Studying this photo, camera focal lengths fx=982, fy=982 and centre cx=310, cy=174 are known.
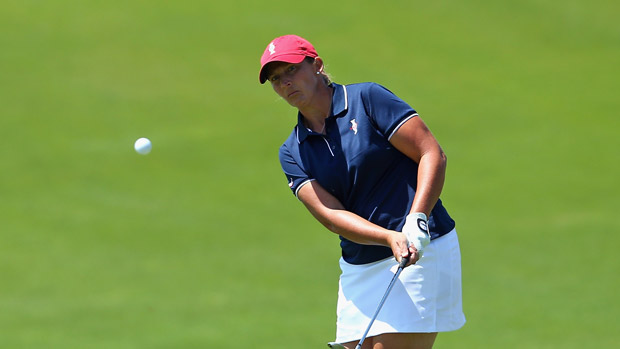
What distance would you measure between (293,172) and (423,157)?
53cm

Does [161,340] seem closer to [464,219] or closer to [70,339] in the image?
[70,339]

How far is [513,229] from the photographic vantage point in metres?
9.30

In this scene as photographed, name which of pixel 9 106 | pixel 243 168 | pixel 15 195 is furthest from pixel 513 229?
pixel 9 106

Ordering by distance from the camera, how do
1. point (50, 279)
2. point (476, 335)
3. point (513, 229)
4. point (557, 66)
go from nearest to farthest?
point (476, 335), point (50, 279), point (513, 229), point (557, 66)

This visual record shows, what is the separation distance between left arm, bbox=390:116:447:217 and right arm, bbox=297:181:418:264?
14cm

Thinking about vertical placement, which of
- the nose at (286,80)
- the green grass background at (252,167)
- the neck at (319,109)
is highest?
the green grass background at (252,167)

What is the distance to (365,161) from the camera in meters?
3.55

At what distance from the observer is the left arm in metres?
3.47

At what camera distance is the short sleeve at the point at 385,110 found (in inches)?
137

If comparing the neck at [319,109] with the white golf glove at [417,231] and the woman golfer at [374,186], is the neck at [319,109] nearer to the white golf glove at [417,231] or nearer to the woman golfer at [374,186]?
the woman golfer at [374,186]

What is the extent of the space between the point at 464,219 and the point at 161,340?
3.35 metres

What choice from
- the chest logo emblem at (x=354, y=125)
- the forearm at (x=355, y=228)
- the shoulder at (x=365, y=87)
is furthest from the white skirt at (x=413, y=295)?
the shoulder at (x=365, y=87)

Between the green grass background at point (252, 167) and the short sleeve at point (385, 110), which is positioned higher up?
the green grass background at point (252, 167)

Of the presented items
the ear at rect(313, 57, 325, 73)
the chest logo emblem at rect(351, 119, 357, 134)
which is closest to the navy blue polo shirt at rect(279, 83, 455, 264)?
the chest logo emblem at rect(351, 119, 357, 134)
